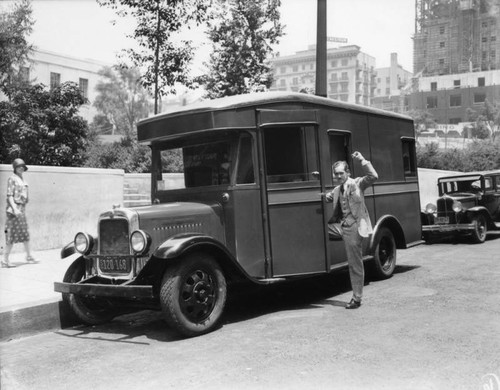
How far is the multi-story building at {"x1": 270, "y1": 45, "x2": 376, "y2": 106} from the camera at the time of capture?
353 feet

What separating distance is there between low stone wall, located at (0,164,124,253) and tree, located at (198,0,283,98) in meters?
5.40

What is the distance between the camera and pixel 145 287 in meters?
5.10

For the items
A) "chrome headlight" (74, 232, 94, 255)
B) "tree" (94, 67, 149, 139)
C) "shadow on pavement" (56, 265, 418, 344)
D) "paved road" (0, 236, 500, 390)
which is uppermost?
"tree" (94, 67, 149, 139)

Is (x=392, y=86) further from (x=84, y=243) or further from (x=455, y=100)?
(x=84, y=243)

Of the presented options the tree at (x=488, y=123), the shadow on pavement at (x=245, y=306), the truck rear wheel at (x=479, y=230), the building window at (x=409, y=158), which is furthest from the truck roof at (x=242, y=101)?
the tree at (x=488, y=123)

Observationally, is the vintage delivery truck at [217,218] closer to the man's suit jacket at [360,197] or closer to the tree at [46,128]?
the man's suit jacket at [360,197]

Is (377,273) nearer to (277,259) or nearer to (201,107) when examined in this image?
(277,259)

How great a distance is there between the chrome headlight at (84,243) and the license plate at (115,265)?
0.67ft

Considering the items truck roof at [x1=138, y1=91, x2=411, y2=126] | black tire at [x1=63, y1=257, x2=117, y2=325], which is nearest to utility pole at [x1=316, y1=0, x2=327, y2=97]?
truck roof at [x1=138, y1=91, x2=411, y2=126]

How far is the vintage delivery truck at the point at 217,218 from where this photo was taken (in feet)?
17.7

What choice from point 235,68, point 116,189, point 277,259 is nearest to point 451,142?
point 235,68

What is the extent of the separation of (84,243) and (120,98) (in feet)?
177

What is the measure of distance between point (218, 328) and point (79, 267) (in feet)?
5.91

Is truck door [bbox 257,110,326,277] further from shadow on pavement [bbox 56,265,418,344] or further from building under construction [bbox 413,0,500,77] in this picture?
building under construction [bbox 413,0,500,77]
